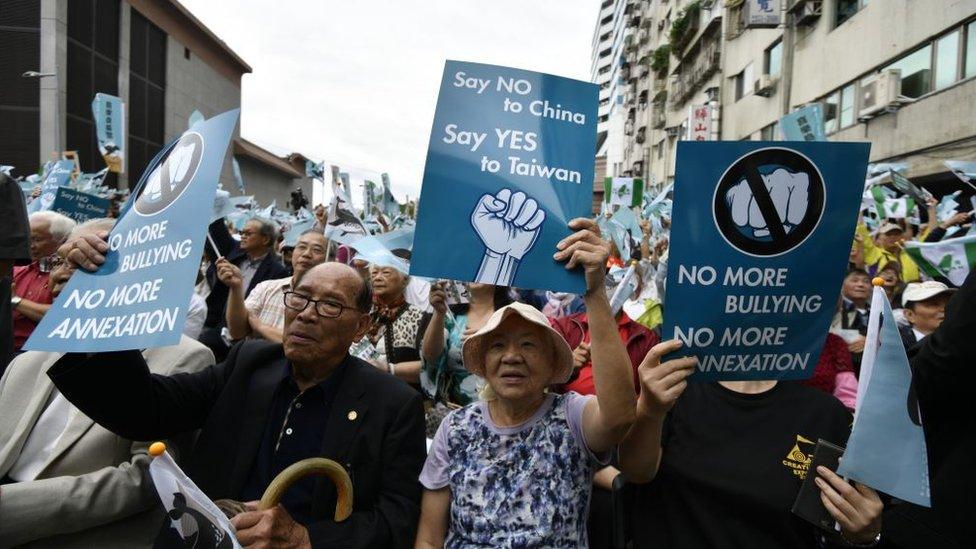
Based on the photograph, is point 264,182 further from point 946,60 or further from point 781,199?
point 781,199

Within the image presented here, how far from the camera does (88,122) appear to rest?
3134cm

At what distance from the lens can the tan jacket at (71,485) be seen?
2.27 metres

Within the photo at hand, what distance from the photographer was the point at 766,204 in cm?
216

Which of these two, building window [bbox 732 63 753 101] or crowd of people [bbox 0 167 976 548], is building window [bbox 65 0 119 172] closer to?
building window [bbox 732 63 753 101]

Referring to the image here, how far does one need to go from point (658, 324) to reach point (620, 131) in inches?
2946

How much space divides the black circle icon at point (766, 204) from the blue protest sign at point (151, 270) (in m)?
1.53

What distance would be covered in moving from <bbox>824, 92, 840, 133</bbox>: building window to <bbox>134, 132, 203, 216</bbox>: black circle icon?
2090 centimetres

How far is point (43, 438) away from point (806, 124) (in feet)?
27.8

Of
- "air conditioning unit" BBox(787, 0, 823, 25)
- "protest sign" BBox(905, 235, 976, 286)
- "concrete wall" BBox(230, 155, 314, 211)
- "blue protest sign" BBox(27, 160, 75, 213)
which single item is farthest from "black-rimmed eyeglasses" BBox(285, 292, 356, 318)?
"concrete wall" BBox(230, 155, 314, 211)

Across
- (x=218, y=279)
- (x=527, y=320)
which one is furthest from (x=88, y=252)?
(x=218, y=279)

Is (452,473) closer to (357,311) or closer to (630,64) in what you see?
(357,311)

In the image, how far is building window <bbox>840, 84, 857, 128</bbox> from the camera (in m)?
18.5

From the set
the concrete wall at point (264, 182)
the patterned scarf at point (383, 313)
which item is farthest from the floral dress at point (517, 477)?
the concrete wall at point (264, 182)

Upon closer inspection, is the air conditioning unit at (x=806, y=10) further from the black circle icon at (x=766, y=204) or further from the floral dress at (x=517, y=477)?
the floral dress at (x=517, y=477)
